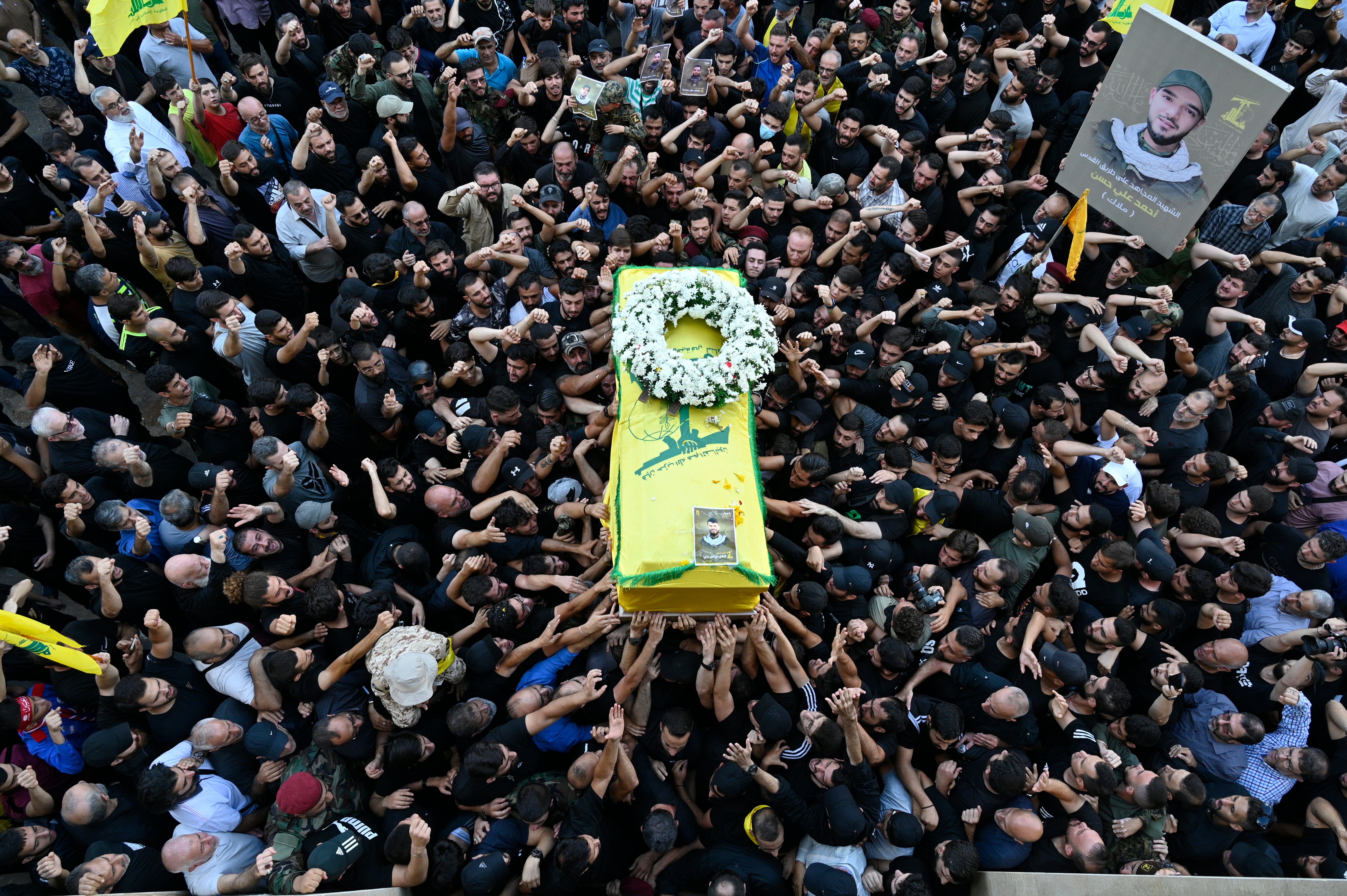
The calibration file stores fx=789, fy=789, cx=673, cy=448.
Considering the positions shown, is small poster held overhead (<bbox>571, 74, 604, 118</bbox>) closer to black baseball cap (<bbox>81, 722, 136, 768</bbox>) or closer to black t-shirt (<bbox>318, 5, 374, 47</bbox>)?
black t-shirt (<bbox>318, 5, 374, 47</bbox>)

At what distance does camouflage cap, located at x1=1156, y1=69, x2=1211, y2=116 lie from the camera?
7.08 m

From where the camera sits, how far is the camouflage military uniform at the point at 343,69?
8984 millimetres

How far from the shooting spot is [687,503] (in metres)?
5.49

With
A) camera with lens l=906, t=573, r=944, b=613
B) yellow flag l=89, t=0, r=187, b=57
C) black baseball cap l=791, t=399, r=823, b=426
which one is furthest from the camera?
yellow flag l=89, t=0, r=187, b=57

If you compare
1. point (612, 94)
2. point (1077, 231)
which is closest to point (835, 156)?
point (612, 94)

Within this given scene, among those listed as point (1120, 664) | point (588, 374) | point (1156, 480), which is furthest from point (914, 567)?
point (588, 374)

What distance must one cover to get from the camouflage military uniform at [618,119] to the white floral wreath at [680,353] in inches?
118

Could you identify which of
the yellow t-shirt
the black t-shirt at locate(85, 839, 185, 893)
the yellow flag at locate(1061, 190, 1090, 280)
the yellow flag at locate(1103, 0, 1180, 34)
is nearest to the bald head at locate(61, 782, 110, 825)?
the black t-shirt at locate(85, 839, 185, 893)

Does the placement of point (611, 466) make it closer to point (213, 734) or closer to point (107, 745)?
point (213, 734)

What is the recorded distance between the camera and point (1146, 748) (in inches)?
229

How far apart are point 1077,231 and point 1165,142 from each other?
1065 mm

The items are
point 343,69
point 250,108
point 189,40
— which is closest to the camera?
point 250,108

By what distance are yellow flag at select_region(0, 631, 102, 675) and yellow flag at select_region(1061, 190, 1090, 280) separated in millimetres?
8590

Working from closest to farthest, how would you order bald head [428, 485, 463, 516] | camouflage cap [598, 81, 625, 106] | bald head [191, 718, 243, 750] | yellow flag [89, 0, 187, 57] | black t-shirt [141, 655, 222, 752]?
bald head [191, 718, 243, 750]
black t-shirt [141, 655, 222, 752]
bald head [428, 485, 463, 516]
yellow flag [89, 0, 187, 57]
camouflage cap [598, 81, 625, 106]
